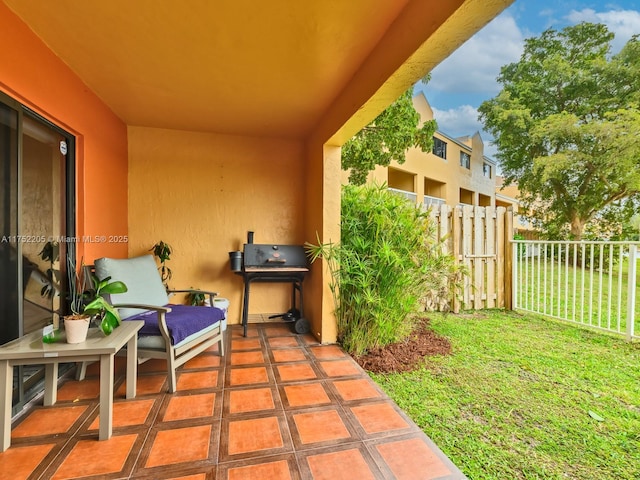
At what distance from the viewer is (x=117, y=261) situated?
279cm

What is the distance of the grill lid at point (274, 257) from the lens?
12.0 ft

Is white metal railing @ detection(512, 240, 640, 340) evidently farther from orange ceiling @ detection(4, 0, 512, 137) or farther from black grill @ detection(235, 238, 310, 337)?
orange ceiling @ detection(4, 0, 512, 137)

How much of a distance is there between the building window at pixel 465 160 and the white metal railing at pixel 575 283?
10041mm

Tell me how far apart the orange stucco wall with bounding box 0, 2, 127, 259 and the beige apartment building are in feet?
21.3

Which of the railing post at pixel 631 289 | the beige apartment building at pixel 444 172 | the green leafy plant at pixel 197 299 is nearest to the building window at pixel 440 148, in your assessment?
the beige apartment building at pixel 444 172

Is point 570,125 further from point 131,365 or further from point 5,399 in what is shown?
point 5,399

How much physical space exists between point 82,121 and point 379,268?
10.3 feet

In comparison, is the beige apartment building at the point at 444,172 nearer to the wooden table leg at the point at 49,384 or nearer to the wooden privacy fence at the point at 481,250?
the wooden privacy fence at the point at 481,250

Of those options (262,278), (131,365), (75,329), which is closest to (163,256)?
(262,278)

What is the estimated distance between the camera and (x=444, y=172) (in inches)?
483

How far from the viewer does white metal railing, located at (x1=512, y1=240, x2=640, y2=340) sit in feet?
11.3

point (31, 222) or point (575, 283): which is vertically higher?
point (31, 222)

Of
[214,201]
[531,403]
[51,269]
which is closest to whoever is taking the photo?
[531,403]

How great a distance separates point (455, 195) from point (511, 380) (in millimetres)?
11609
